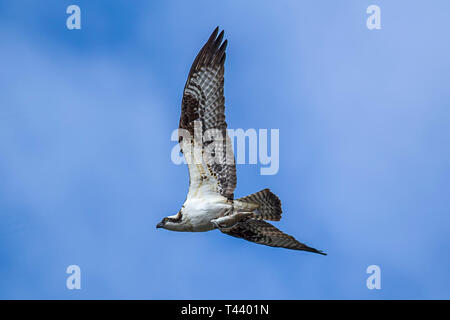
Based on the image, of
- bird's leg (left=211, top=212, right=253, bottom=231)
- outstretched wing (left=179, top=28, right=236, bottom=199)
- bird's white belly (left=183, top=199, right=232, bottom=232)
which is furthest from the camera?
outstretched wing (left=179, top=28, right=236, bottom=199)

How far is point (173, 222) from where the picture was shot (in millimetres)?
12836

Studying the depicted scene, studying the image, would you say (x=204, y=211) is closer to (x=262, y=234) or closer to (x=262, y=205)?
(x=262, y=205)

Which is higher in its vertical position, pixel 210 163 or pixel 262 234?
pixel 210 163

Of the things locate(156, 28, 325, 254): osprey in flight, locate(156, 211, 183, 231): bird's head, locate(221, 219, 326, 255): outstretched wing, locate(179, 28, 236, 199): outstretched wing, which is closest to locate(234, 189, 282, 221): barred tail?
locate(156, 28, 325, 254): osprey in flight

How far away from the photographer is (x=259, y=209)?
13.1m

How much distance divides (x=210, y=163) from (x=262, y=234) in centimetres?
175

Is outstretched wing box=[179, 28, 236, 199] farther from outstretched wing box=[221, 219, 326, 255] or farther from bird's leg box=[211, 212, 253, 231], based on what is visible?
outstretched wing box=[221, 219, 326, 255]

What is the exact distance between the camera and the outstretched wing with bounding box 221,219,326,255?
→ 13.0 meters

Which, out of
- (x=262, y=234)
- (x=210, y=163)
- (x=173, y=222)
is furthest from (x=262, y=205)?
(x=173, y=222)

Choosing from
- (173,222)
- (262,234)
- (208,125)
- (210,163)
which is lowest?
(262,234)

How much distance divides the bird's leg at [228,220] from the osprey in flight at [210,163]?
0.21ft

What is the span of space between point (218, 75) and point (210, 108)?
66cm

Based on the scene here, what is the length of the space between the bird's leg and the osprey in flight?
0.06 m
